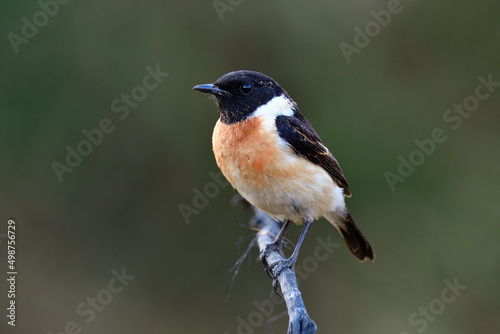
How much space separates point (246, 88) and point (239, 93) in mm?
62

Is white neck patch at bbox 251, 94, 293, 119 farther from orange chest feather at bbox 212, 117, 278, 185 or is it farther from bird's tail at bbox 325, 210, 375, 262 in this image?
bird's tail at bbox 325, 210, 375, 262

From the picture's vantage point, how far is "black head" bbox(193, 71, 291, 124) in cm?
397

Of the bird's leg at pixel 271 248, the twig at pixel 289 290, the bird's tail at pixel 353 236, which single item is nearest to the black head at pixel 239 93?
the twig at pixel 289 290

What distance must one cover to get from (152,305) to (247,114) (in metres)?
2.94

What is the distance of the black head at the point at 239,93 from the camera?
397 centimetres

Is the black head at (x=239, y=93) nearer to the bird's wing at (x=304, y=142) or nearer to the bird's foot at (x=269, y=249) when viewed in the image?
the bird's wing at (x=304, y=142)

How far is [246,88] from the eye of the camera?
13.1ft

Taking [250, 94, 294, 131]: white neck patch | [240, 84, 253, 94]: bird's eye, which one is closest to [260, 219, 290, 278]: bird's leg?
[250, 94, 294, 131]: white neck patch

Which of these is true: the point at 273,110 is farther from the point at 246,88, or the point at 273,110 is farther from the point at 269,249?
the point at 269,249

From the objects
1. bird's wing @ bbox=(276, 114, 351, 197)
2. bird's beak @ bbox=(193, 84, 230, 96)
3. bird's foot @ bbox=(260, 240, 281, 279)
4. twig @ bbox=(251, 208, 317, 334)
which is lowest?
bird's foot @ bbox=(260, 240, 281, 279)

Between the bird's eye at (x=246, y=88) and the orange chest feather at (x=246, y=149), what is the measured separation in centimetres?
21

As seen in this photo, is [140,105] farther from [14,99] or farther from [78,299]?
[78,299]

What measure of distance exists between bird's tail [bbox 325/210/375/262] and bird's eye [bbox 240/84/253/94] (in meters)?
1.25

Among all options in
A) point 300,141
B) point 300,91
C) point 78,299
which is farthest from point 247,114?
point 78,299
